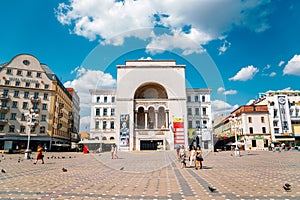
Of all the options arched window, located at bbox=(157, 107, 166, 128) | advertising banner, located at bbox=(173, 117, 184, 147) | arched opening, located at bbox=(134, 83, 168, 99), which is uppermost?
arched opening, located at bbox=(134, 83, 168, 99)

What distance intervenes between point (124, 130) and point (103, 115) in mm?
11333

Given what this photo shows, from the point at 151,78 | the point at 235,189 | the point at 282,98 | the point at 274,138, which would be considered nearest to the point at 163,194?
the point at 235,189

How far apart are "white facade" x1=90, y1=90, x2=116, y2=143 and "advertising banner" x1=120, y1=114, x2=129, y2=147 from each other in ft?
23.6

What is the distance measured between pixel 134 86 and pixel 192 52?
47.9 meters

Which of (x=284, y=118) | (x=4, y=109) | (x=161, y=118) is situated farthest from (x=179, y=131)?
(x=4, y=109)

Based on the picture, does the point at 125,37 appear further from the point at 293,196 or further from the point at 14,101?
the point at 14,101

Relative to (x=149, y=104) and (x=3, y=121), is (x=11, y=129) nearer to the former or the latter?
(x=3, y=121)

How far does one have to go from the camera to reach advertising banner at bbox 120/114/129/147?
53237mm

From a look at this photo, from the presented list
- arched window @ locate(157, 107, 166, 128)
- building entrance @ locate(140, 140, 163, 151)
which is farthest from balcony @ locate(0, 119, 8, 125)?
arched window @ locate(157, 107, 166, 128)

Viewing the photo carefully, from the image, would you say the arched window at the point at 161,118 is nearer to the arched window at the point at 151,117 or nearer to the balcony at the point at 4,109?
the arched window at the point at 151,117

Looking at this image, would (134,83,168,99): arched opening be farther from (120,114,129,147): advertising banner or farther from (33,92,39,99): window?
(33,92,39,99): window

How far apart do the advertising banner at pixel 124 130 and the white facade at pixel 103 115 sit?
7.21 m

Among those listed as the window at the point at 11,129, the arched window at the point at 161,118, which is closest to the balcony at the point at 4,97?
the window at the point at 11,129

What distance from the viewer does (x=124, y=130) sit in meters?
54.1
